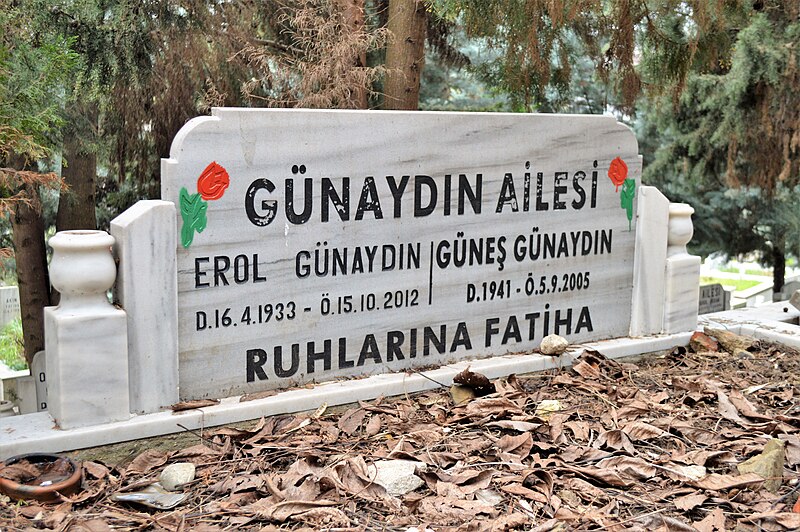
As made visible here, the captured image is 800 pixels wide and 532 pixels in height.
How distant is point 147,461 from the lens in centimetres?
396

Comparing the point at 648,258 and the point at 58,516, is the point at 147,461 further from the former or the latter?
the point at 648,258

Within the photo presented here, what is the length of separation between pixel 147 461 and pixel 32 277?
626 centimetres

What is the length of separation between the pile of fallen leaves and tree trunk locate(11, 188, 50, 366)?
609 centimetres

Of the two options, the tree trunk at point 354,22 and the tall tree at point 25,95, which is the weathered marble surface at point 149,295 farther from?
the tree trunk at point 354,22

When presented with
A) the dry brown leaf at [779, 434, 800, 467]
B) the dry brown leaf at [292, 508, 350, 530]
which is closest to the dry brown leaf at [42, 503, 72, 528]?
the dry brown leaf at [292, 508, 350, 530]

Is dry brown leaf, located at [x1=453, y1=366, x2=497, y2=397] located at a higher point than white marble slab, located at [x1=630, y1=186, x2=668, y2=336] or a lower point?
lower

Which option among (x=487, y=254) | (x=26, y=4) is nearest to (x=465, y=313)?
(x=487, y=254)

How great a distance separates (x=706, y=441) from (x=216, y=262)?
2.50m

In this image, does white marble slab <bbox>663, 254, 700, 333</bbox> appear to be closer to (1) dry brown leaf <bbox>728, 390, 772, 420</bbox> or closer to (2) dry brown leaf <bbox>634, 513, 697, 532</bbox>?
(1) dry brown leaf <bbox>728, 390, 772, 420</bbox>

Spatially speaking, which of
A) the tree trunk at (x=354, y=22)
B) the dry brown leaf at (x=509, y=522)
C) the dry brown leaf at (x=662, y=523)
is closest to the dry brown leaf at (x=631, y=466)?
the dry brown leaf at (x=662, y=523)

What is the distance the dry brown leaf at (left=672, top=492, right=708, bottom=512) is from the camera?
345cm

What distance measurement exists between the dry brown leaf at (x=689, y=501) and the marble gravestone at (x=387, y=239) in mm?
1867

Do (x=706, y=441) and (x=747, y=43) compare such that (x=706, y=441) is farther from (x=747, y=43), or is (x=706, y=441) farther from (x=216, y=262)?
(x=747, y=43)

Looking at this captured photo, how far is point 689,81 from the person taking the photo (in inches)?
389
